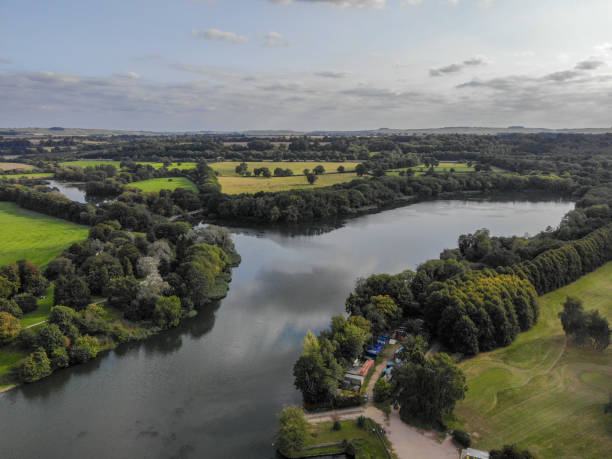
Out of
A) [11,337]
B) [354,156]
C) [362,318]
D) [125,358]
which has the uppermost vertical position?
[354,156]

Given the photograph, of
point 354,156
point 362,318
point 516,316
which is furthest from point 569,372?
point 354,156

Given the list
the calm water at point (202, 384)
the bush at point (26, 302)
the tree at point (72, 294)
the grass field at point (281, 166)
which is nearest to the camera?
the calm water at point (202, 384)

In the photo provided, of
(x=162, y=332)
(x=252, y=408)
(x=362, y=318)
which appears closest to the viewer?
(x=252, y=408)

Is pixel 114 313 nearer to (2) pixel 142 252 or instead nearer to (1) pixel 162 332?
(1) pixel 162 332

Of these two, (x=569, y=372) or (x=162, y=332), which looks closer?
(x=569, y=372)

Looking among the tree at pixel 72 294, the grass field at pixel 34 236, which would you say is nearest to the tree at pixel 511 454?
the tree at pixel 72 294

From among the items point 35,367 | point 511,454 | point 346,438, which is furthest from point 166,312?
point 511,454

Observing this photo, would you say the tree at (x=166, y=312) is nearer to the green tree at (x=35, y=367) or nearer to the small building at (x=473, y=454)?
the green tree at (x=35, y=367)
